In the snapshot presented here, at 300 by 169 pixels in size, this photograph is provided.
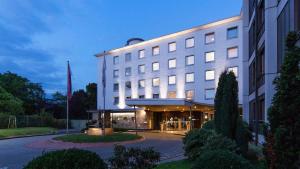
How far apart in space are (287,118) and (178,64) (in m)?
40.3

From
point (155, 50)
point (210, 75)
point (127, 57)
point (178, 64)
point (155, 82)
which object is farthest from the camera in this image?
point (127, 57)

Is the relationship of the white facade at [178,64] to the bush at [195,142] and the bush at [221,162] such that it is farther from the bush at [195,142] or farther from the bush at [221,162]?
the bush at [221,162]

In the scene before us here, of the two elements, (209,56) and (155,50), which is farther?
(155,50)

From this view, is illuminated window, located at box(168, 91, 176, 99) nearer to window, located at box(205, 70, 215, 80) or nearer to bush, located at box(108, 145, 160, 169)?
window, located at box(205, 70, 215, 80)

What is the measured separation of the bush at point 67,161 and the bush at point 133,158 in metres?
1.11

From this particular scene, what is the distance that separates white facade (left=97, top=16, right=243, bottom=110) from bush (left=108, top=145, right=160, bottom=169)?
107 feet

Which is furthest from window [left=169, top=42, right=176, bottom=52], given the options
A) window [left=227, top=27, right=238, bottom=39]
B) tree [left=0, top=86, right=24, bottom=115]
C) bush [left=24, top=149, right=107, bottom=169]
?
bush [left=24, top=149, right=107, bottom=169]

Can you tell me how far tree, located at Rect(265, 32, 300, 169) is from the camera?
20.6 ft

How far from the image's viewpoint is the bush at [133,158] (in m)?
7.63

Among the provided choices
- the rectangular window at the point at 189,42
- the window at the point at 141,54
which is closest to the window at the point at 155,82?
the window at the point at 141,54

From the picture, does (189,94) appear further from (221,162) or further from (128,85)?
(221,162)

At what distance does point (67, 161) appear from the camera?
20.4ft

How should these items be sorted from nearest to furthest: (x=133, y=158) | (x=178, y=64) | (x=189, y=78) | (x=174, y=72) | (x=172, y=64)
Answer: (x=133, y=158), (x=189, y=78), (x=178, y=64), (x=174, y=72), (x=172, y=64)

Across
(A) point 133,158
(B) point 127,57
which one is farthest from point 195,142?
(B) point 127,57
